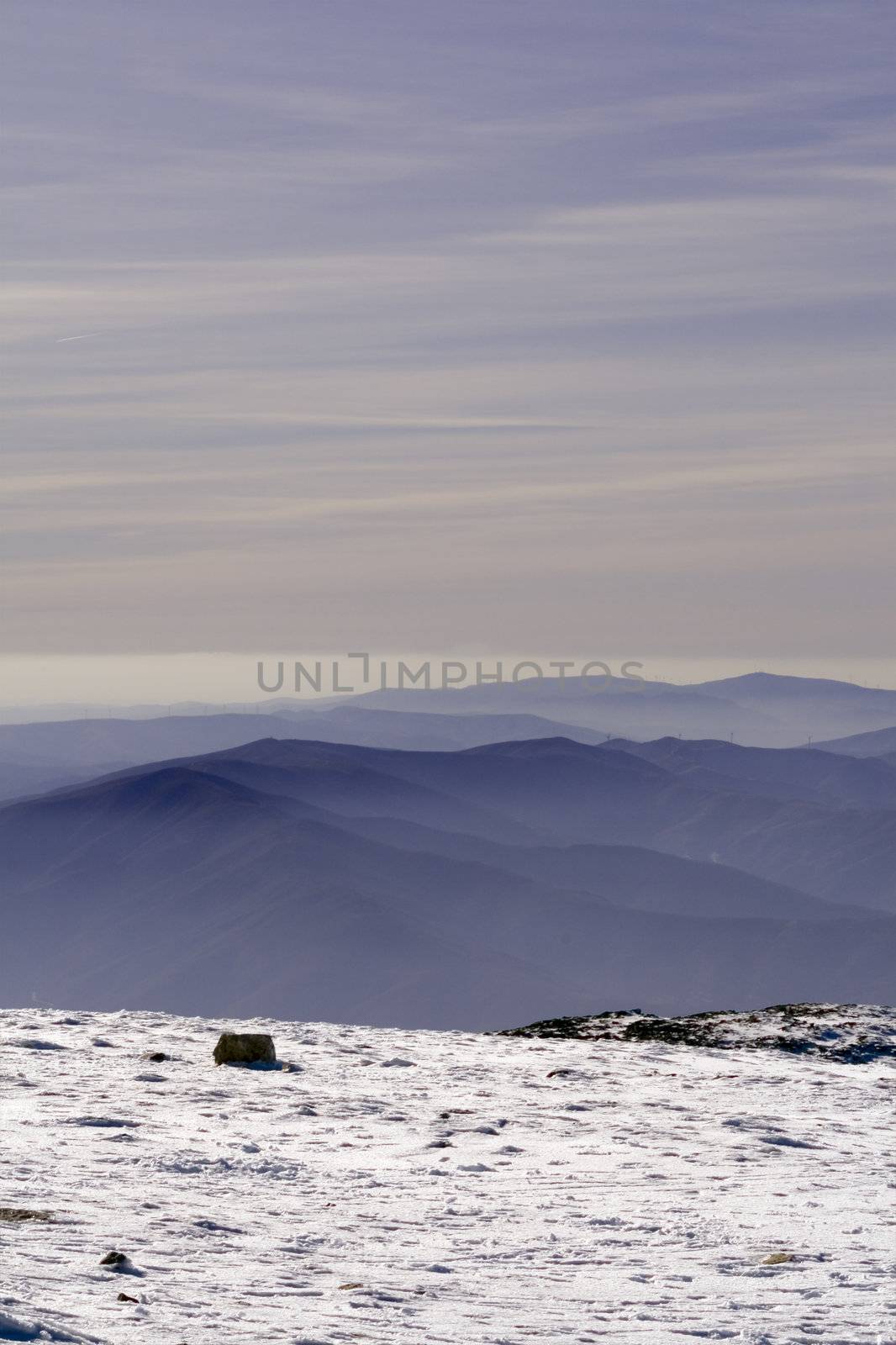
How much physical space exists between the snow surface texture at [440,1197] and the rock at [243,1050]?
0.32 m

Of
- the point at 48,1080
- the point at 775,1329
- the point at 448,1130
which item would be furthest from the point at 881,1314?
the point at 48,1080

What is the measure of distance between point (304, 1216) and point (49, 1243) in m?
2.27

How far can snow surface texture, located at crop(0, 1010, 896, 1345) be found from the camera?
8516mm

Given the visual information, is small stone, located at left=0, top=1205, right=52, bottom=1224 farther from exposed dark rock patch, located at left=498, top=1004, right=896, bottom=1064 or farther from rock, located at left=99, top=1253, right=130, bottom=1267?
exposed dark rock patch, located at left=498, top=1004, right=896, bottom=1064

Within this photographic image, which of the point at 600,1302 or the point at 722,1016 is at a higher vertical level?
the point at 600,1302

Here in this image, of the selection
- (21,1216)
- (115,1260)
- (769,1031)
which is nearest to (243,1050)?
(769,1031)

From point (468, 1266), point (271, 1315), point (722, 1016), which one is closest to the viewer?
point (271, 1315)

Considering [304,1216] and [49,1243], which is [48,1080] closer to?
[304,1216]

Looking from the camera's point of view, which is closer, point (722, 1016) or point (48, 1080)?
point (48, 1080)

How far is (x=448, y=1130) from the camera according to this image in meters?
15.0

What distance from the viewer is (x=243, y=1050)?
748 inches

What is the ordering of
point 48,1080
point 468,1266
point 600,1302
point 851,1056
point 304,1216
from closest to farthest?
point 600,1302
point 468,1266
point 304,1216
point 48,1080
point 851,1056

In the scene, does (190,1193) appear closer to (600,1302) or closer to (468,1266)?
(468,1266)

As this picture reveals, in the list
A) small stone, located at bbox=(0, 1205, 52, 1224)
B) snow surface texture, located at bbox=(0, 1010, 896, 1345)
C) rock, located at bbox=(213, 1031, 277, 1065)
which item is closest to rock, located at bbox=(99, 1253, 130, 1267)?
snow surface texture, located at bbox=(0, 1010, 896, 1345)
